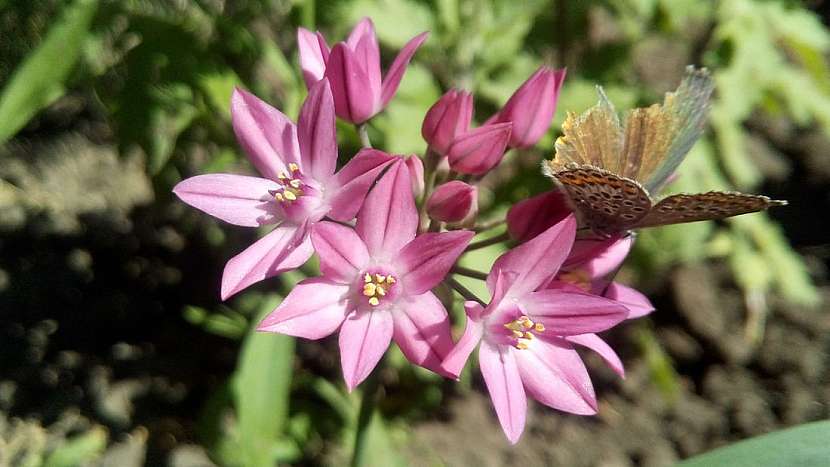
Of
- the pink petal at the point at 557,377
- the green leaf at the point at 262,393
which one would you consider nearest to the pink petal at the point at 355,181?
the pink petal at the point at 557,377

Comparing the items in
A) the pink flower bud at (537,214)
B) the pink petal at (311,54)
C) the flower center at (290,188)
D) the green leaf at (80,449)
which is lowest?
the green leaf at (80,449)

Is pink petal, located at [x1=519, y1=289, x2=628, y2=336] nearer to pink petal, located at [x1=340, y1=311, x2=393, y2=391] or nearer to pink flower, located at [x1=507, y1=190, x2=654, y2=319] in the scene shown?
pink flower, located at [x1=507, y1=190, x2=654, y2=319]

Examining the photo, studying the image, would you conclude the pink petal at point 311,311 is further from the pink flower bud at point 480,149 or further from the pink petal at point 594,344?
the pink petal at point 594,344

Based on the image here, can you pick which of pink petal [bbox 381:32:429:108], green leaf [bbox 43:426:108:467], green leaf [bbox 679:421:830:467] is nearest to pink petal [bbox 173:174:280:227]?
pink petal [bbox 381:32:429:108]

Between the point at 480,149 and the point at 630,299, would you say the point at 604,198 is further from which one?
the point at 630,299

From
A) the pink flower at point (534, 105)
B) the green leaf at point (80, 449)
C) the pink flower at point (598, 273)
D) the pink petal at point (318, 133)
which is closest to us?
the pink petal at point (318, 133)
